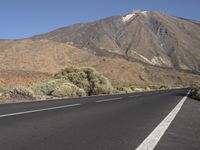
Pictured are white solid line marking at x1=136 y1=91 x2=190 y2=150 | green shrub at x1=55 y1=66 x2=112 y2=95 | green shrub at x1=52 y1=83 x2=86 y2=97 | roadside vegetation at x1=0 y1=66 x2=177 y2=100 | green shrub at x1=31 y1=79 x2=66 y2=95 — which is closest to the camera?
white solid line marking at x1=136 y1=91 x2=190 y2=150

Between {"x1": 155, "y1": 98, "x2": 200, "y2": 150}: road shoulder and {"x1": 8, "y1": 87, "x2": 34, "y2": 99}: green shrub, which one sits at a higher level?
{"x1": 8, "y1": 87, "x2": 34, "y2": 99}: green shrub

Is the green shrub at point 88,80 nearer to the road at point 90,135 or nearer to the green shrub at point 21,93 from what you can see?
the green shrub at point 21,93

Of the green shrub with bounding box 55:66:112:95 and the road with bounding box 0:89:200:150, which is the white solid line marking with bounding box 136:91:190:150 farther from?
the green shrub with bounding box 55:66:112:95

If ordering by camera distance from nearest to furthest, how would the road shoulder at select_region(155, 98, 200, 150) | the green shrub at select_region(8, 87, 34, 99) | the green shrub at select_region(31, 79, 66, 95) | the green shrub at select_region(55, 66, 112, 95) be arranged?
the road shoulder at select_region(155, 98, 200, 150) < the green shrub at select_region(8, 87, 34, 99) < the green shrub at select_region(31, 79, 66, 95) < the green shrub at select_region(55, 66, 112, 95)

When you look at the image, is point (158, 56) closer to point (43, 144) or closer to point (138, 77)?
point (138, 77)

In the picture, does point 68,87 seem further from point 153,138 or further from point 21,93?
point 153,138

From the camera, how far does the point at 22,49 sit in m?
101

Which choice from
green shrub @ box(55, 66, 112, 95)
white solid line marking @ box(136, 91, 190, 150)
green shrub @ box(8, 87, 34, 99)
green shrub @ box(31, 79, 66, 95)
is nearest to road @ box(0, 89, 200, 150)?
white solid line marking @ box(136, 91, 190, 150)

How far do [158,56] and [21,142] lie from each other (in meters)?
191

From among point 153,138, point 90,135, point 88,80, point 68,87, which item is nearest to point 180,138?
point 153,138

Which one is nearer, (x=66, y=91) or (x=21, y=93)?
(x=21, y=93)

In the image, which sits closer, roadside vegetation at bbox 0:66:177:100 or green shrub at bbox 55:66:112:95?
roadside vegetation at bbox 0:66:177:100

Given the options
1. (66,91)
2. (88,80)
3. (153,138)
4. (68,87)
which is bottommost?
(66,91)

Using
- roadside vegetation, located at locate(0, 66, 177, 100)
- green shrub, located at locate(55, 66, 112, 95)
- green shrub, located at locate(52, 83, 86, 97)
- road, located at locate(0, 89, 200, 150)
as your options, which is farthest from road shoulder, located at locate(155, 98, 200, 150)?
green shrub, located at locate(55, 66, 112, 95)
